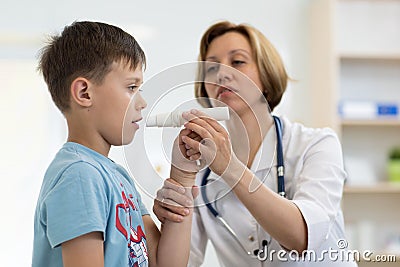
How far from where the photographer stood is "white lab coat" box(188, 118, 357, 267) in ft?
4.57

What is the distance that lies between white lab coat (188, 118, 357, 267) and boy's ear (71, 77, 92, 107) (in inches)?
16.5

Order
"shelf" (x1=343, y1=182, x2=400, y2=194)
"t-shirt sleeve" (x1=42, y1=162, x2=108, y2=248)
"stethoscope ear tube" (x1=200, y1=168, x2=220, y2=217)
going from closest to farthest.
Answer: "t-shirt sleeve" (x1=42, y1=162, x2=108, y2=248) < "stethoscope ear tube" (x1=200, y1=168, x2=220, y2=217) < "shelf" (x1=343, y1=182, x2=400, y2=194)

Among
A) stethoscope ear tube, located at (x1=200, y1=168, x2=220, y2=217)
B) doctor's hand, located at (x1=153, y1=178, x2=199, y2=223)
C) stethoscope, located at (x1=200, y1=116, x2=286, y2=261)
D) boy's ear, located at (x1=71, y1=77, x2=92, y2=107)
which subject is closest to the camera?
boy's ear, located at (x1=71, y1=77, x2=92, y2=107)

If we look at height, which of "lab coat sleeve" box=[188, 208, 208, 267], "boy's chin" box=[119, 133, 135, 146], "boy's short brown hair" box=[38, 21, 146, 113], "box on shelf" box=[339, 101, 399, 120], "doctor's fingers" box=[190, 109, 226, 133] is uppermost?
"boy's short brown hair" box=[38, 21, 146, 113]

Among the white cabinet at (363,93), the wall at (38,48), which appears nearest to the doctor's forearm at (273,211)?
the white cabinet at (363,93)

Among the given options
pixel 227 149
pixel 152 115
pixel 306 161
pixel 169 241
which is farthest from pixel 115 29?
pixel 306 161

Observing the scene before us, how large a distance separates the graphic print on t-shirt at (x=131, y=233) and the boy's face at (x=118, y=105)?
0.34 ft

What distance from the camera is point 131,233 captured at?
106cm

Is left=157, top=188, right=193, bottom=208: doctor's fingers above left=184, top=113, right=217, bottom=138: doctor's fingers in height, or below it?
below

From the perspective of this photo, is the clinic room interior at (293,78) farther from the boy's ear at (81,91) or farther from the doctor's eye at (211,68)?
the boy's ear at (81,91)

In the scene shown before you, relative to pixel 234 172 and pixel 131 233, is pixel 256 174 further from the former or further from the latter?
pixel 131 233

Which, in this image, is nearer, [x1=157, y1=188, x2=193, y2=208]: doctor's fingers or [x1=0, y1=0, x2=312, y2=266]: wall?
[x1=157, y1=188, x2=193, y2=208]: doctor's fingers

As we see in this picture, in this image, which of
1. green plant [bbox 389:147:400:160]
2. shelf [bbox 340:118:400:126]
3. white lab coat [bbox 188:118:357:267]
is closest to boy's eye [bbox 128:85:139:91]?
white lab coat [bbox 188:118:357:267]

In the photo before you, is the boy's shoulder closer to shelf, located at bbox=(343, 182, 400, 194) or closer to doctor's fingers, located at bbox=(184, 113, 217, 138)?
doctor's fingers, located at bbox=(184, 113, 217, 138)
